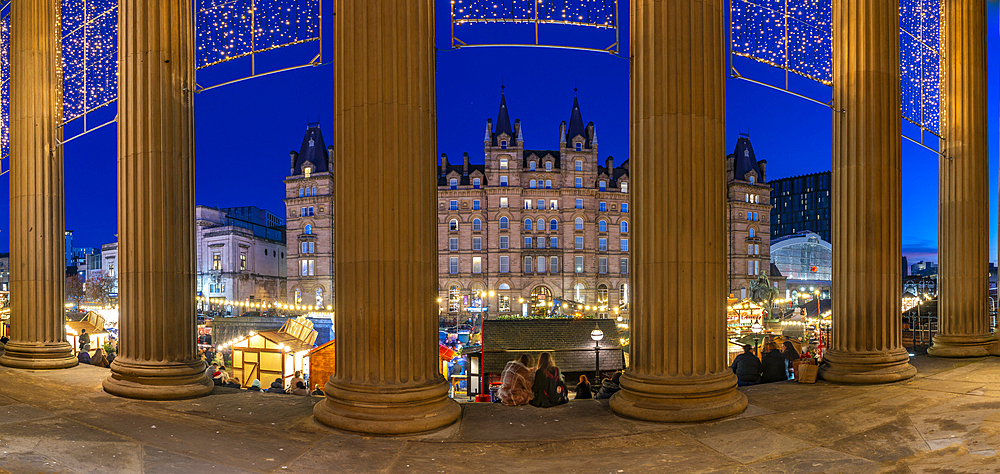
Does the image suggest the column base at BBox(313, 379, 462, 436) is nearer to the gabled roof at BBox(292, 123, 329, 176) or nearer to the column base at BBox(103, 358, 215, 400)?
the column base at BBox(103, 358, 215, 400)

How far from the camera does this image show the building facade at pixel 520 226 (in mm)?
61375

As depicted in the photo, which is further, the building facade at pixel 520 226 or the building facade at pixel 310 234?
the building facade at pixel 310 234

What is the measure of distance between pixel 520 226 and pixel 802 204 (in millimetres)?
96075

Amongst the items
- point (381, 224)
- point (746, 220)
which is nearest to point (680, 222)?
point (381, 224)

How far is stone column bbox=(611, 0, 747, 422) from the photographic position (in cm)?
611

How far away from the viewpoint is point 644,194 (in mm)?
6320

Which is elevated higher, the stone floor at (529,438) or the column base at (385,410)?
the column base at (385,410)

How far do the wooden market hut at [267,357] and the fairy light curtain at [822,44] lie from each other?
43.1 feet

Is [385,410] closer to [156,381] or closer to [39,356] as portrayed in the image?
[156,381]

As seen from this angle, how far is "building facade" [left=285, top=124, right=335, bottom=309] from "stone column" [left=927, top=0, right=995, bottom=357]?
193 ft

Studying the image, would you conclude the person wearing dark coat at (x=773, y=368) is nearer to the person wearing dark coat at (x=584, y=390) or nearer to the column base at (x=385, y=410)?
the person wearing dark coat at (x=584, y=390)

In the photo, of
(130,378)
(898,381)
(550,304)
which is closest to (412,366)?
(130,378)

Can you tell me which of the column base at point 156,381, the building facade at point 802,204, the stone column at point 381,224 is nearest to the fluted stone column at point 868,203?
the stone column at point 381,224

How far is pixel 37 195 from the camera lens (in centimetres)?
1009
